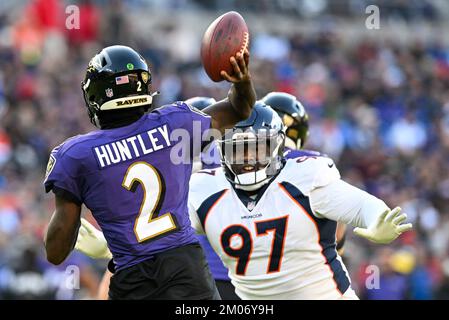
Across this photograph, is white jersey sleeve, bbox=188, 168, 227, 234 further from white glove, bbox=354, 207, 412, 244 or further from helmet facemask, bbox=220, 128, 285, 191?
white glove, bbox=354, 207, 412, 244

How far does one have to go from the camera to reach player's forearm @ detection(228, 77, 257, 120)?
454 cm

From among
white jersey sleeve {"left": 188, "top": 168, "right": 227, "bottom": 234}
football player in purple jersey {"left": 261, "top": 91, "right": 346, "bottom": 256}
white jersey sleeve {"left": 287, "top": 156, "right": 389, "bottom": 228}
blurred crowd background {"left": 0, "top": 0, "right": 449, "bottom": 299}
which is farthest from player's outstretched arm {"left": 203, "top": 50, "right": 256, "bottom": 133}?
blurred crowd background {"left": 0, "top": 0, "right": 449, "bottom": 299}

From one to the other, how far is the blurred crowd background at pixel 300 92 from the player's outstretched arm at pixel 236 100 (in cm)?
454

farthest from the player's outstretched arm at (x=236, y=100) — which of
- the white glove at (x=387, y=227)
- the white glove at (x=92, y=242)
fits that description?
the white glove at (x=92, y=242)

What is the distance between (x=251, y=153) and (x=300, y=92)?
9266 mm

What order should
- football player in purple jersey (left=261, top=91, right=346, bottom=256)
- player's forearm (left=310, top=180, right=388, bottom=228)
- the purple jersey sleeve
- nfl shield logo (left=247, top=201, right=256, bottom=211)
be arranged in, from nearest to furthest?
the purple jersey sleeve → player's forearm (left=310, top=180, right=388, bottom=228) → nfl shield logo (left=247, top=201, right=256, bottom=211) → football player in purple jersey (left=261, top=91, right=346, bottom=256)

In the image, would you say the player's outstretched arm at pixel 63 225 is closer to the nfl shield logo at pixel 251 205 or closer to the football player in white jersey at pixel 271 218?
the football player in white jersey at pixel 271 218

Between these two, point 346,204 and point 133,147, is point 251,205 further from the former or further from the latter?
point 133,147

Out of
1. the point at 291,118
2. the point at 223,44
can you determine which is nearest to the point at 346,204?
the point at 223,44

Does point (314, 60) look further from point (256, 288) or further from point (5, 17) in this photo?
point (256, 288)

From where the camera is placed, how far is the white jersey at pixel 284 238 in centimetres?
496

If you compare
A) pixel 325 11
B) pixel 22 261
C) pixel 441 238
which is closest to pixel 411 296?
pixel 441 238

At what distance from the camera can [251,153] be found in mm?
5098

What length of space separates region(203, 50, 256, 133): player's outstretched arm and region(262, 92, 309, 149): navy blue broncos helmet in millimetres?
1619
